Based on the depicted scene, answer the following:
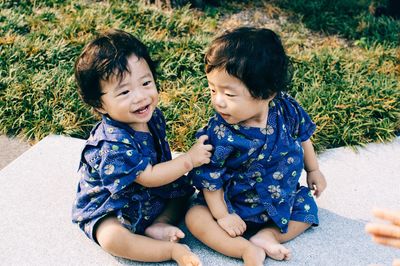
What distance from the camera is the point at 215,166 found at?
7.03ft

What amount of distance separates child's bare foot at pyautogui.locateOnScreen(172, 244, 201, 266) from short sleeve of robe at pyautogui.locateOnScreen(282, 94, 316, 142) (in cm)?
69

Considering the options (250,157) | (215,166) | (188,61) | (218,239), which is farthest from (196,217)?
(188,61)

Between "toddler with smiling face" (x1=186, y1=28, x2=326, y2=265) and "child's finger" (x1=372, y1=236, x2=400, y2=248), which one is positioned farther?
"toddler with smiling face" (x1=186, y1=28, x2=326, y2=265)

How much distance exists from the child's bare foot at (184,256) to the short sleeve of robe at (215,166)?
26cm

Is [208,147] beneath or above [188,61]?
above

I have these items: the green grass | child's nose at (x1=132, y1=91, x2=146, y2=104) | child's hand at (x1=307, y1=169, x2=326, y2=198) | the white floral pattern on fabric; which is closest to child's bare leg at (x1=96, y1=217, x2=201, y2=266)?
the white floral pattern on fabric

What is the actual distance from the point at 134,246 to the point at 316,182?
2.96 feet

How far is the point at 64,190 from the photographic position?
8.53 feet

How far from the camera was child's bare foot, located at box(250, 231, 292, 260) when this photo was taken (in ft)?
7.00

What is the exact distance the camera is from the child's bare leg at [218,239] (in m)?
2.10

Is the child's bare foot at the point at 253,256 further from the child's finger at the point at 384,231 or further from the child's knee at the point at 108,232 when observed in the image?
the child's finger at the point at 384,231

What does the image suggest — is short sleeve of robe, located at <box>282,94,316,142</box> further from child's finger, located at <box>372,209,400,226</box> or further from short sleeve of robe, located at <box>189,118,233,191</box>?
child's finger, located at <box>372,209,400,226</box>

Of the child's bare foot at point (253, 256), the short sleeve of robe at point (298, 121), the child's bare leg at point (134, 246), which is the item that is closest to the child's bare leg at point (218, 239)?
the child's bare foot at point (253, 256)

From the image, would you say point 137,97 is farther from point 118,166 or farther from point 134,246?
point 134,246
